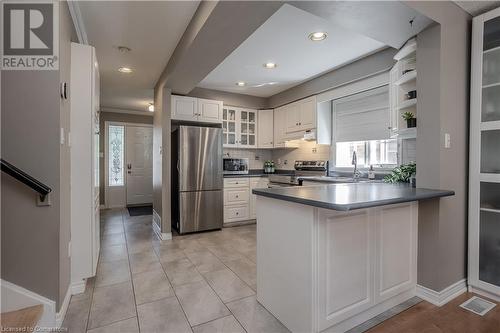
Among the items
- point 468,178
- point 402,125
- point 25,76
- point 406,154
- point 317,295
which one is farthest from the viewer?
point 406,154

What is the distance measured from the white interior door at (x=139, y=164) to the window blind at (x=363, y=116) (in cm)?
491

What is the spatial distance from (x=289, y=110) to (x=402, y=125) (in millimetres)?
2368

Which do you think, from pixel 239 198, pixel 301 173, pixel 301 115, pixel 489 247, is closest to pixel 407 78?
pixel 489 247

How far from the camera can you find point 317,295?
1502 mm

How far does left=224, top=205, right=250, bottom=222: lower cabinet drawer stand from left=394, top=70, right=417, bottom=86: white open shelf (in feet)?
10.1

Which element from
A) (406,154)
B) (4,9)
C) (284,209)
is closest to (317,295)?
(284,209)

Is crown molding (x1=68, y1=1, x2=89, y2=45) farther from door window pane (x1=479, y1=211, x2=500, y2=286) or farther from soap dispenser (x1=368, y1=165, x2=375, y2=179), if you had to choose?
door window pane (x1=479, y1=211, x2=500, y2=286)

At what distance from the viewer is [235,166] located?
465cm

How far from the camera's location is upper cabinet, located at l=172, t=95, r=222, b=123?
4.00 meters

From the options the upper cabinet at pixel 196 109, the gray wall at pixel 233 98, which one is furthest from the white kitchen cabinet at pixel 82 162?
the gray wall at pixel 233 98

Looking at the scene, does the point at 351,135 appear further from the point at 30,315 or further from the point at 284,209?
the point at 30,315

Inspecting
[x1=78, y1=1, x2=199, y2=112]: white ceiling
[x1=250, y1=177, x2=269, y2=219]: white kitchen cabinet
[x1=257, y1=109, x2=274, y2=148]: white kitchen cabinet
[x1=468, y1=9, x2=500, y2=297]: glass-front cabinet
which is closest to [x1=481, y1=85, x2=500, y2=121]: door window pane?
[x1=468, y1=9, x2=500, y2=297]: glass-front cabinet

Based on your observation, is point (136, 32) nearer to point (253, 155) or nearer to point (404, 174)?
point (404, 174)

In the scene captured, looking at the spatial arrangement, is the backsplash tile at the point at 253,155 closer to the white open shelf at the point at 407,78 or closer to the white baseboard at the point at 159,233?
the white baseboard at the point at 159,233
